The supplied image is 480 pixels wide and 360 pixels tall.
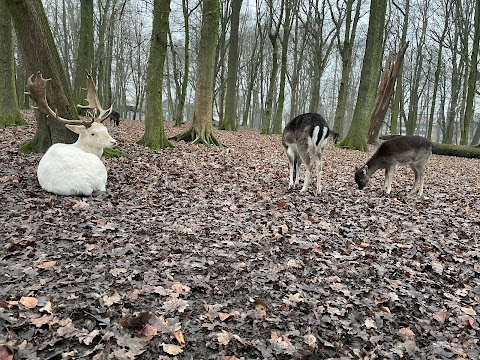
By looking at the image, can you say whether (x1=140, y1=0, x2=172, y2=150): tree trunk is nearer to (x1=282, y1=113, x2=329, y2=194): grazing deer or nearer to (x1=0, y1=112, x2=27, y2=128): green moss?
(x1=282, y1=113, x2=329, y2=194): grazing deer

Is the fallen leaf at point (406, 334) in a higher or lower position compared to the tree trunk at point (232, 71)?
lower

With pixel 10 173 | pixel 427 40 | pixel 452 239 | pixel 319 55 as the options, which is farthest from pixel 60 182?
pixel 427 40

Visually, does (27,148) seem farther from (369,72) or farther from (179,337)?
(369,72)

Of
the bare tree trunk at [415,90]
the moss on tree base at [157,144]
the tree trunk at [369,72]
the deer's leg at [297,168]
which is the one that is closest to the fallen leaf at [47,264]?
the deer's leg at [297,168]

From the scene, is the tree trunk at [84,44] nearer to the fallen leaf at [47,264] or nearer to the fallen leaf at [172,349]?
the fallen leaf at [47,264]

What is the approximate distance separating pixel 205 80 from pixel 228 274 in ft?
30.2

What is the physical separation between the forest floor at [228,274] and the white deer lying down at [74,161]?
0.72ft

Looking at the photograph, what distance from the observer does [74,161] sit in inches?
238

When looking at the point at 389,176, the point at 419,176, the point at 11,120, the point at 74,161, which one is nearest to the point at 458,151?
the point at 419,176

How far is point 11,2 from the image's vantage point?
277 inches

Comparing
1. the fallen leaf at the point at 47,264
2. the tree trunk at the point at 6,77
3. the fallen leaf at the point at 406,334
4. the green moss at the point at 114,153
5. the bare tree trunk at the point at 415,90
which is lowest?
Result: the fallen leaf at the point at 406,334

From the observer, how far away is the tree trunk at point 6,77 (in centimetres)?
1195

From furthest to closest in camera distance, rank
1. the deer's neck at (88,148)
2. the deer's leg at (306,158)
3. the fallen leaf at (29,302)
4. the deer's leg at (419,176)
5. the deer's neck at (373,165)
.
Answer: the deer's neck at (373,165) → the deer's leg at (419,176) → the deer's leg at (306,158) → the deer's neck at (88,148) → the fallen leaf at (29,302)

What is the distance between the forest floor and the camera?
10.1 feet
